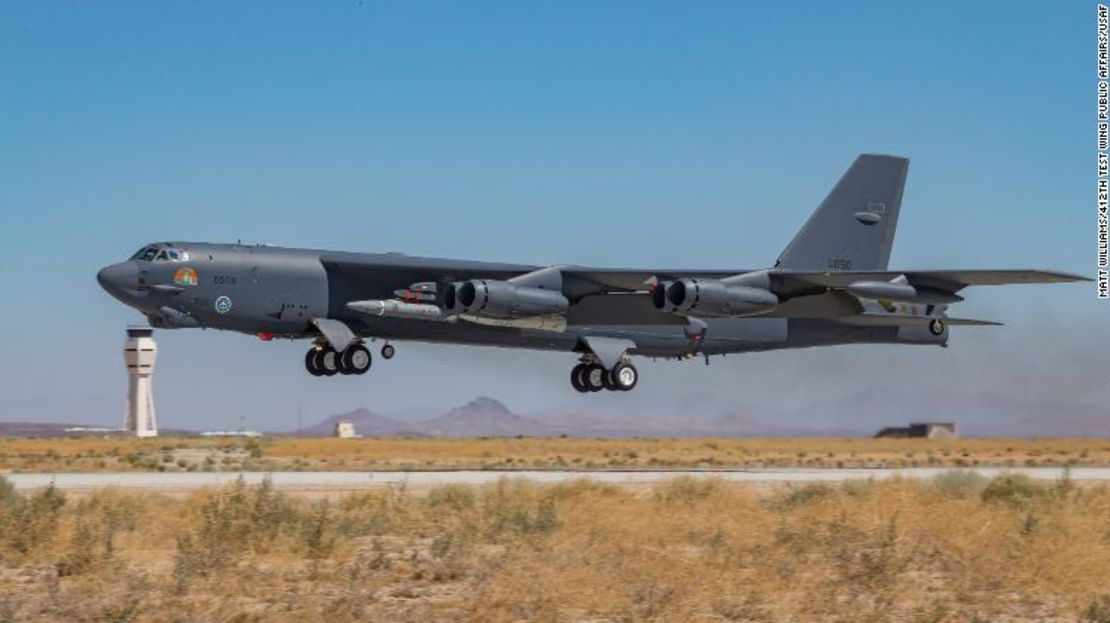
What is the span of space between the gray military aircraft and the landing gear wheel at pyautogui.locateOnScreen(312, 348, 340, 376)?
0.09 ft

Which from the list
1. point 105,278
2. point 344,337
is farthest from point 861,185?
point 105,278

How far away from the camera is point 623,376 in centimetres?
4669

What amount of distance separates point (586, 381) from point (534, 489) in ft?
68.8

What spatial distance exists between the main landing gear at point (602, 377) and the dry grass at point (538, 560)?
22.0 m

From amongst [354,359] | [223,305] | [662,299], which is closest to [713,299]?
[662,299]

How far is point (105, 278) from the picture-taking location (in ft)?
126

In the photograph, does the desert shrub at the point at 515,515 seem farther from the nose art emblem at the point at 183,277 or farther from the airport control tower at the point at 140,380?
the airport control tower at the point at 140,380

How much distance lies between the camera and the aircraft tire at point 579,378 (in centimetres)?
4744

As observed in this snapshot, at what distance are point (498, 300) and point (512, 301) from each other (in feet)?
1.65

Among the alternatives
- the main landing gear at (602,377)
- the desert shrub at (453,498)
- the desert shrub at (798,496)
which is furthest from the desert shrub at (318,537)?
the main landing gear at (602,377)

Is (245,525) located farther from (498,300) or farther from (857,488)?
(498,300)

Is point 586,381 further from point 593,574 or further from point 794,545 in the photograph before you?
point 593,574

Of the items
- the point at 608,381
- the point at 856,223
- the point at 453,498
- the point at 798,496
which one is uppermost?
the point at 856,223

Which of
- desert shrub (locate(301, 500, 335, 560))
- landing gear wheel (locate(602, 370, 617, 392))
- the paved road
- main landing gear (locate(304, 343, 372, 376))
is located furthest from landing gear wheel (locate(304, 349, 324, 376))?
desert shrub (locate(301, 500, 335, 560))
